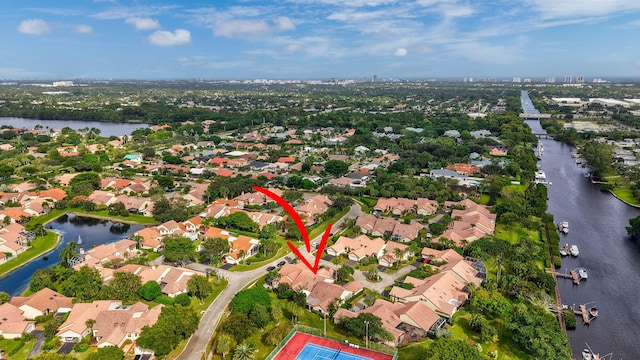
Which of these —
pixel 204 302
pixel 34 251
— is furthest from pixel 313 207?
pixel 34 251

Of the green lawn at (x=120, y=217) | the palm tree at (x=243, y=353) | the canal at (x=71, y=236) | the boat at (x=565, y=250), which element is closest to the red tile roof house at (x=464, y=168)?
the boat at (x=565, y=250)

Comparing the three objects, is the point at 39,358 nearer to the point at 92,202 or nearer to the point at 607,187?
the point at 92,202

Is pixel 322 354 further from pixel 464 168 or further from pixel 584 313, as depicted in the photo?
pixel 464 168

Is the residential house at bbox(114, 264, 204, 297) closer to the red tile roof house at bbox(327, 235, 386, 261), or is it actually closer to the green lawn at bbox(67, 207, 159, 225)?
the red tile roof house at bbox(327, 235, 386, 261)

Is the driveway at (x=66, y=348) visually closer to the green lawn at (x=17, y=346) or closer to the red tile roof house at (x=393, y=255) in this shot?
the green lawn at (x=17, y=346)

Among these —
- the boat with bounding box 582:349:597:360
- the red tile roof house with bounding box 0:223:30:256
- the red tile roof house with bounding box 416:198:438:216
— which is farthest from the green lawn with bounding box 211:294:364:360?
the red tile roof house with bounding box 0:223:30:256

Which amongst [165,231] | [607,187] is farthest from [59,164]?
[607,187]
